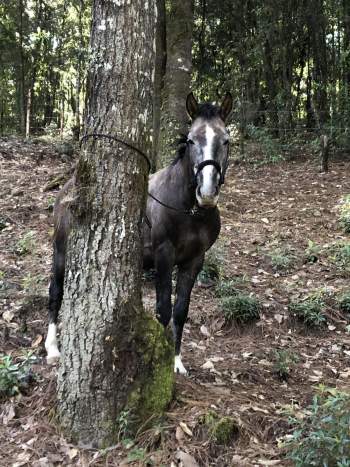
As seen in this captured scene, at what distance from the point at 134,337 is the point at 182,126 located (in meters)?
6.36

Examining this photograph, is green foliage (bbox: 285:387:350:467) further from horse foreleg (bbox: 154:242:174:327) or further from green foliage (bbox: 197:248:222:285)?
green foliage (bbox: 197:248:222:285)

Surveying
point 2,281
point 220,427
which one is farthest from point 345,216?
point 220,427

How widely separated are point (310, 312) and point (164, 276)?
2.31m

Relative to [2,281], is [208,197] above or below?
above

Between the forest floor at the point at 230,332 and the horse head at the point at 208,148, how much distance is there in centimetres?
154

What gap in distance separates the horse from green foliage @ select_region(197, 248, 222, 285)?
6.01 ft

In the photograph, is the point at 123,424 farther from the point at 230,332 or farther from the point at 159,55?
the point at 159,55

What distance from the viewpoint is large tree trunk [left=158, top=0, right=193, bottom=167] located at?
891 cm

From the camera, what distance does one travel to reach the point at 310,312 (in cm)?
588

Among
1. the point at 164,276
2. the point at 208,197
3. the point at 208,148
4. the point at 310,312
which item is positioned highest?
the point at 208,148

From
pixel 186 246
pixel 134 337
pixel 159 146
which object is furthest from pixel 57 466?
pixel 159 146

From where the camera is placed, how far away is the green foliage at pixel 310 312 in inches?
229

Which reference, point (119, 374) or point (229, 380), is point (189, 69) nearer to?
point (229, 380)

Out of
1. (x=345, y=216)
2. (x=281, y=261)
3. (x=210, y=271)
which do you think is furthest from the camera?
(x=345, y=216)
